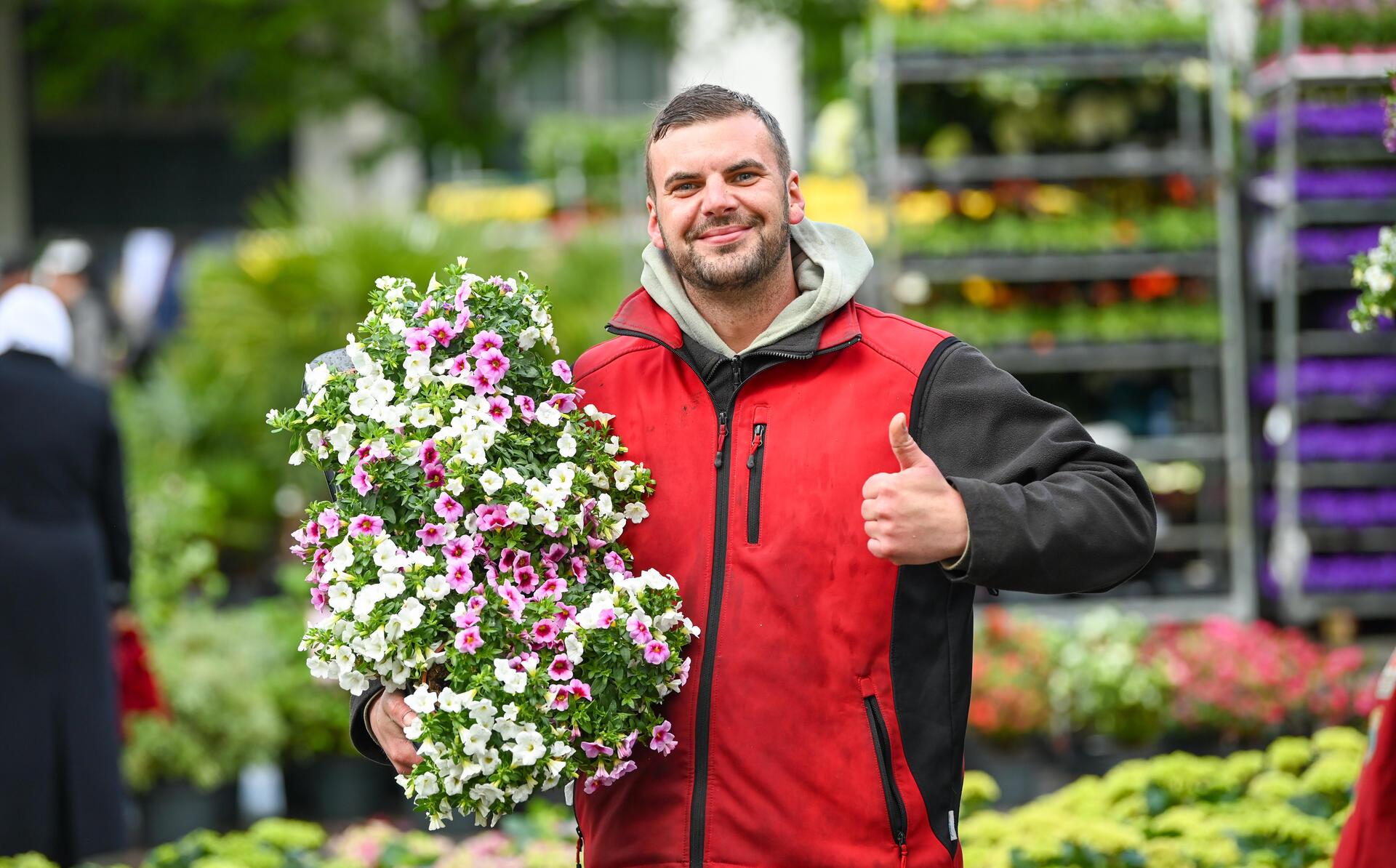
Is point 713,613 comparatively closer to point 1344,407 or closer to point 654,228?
point 654,228

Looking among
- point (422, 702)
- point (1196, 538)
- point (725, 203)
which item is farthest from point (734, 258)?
point (1196, 538)

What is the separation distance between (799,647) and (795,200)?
0.77 metres

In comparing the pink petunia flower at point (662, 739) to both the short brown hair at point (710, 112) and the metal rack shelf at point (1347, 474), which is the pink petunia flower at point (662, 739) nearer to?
the short brown hair at point (710, 112)

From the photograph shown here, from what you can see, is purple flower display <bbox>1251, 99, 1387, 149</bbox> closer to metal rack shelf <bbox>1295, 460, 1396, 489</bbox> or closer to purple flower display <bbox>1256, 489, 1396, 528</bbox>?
metal rack shelf <bbox>1295, 460, 1396, 489</bbox>

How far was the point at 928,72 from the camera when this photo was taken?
9.07 meters

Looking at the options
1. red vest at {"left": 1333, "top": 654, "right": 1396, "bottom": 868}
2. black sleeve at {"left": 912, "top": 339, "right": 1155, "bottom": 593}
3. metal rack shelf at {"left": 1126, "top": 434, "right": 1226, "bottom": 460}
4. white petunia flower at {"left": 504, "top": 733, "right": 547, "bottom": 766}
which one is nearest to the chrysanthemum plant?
white petunia flower at {"left": 504, "top": 733, "right": 547, "bottom": 766}

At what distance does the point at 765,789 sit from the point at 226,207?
65.2 ft

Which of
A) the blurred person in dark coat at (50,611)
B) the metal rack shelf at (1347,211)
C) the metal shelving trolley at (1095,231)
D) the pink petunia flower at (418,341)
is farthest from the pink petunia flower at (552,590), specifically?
the metal rack shelf at (1347,211)

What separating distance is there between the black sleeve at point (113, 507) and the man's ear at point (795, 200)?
381 centimetres

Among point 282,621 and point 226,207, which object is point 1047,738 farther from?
point 226,207

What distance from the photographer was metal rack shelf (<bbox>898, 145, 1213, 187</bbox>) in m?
9.20

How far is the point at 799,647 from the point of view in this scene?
2.49 m

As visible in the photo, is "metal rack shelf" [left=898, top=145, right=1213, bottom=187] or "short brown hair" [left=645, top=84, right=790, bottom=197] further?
"metal rack shelf" [left=898, top=145, right=1213, bottom=187]

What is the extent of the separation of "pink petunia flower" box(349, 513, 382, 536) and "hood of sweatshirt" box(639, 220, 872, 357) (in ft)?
1.97
